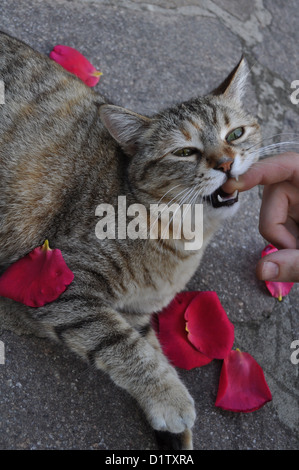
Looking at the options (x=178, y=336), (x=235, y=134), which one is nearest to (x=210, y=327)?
(x=178, y=336)

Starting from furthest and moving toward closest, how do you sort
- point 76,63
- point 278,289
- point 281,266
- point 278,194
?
point 76,63
point 278,289
point 278,194
point 281,266

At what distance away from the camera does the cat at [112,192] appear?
6.12 ft

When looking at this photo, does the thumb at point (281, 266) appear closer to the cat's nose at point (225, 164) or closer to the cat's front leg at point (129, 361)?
the cat's nose at point (225, 164)

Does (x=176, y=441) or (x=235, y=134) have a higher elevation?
(x=235, y=134)

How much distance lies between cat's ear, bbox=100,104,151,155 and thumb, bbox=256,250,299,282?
80cm

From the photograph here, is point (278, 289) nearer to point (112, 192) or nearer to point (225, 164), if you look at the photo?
point (225, 164)

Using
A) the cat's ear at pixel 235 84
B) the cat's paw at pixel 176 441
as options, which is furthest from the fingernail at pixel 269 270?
the cat's ear at pixel 235 84

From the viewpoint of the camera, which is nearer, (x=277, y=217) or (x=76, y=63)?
(x=277, y=217)

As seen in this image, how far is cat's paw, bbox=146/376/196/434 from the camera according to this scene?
1735 millimetres

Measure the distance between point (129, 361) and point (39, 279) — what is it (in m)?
0.51

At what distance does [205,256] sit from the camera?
257 centimetres

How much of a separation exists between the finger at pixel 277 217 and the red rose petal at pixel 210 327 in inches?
16.5

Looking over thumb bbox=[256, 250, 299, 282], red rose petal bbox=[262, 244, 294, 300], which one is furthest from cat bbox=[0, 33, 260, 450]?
red rose petal bbox=[262, 244, 294, 300]
